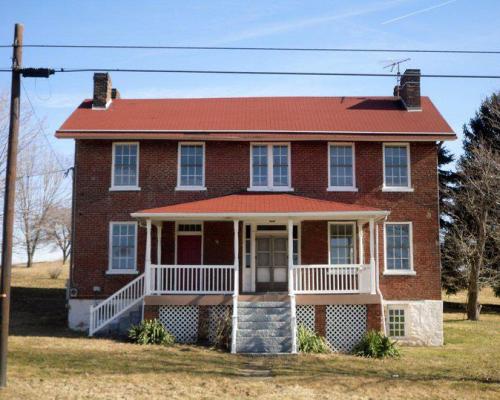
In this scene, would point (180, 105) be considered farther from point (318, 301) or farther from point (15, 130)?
point (15, 130)

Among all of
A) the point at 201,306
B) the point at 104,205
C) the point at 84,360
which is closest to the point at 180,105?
the point at 104,205

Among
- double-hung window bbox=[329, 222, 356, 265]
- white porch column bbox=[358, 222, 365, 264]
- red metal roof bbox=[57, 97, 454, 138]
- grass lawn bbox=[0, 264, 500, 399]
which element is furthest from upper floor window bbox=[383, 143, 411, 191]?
grass lawn bbox=[0, 264, 500, 399]

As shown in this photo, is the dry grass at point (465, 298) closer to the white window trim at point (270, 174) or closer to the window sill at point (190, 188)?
the white window trim at point (270, 174)

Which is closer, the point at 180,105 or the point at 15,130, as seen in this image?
the point at 15,130

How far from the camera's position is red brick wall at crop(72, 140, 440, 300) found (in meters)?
21.5

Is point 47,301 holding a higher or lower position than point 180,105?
lower

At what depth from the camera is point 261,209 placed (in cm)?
1936

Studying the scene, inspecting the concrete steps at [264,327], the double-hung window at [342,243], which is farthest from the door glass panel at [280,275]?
the concrete steps at [264,327]

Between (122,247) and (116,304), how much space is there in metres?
2.44

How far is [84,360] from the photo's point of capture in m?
14.7

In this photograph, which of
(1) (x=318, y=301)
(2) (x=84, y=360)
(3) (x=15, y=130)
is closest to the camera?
(3) (x=15, y=130)

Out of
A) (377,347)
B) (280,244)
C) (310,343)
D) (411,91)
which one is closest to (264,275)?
(280,244)

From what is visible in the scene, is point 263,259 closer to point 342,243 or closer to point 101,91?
point 342,243

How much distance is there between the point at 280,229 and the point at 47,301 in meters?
13.1
